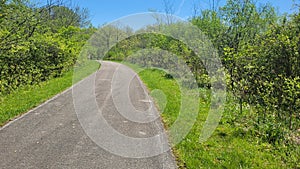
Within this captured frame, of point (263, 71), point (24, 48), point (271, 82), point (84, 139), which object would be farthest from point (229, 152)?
point (24, 48)

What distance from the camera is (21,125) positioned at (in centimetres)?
577

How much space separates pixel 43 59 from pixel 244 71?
12338mm

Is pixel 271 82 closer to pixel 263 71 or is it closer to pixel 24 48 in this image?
pixel 263 71

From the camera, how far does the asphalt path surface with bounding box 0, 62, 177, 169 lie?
399 cm

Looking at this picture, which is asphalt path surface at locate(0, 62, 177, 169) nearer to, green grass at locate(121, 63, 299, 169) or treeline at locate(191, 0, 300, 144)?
green grass at locate(121, 63, 299, 169)

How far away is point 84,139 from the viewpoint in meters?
5.04

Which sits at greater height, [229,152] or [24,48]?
[24,48]

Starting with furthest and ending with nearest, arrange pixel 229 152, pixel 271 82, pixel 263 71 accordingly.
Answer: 1. pixel 263 71
2. pixel 271 82
3. pixel 229 152

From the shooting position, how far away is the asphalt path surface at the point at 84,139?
399 cm

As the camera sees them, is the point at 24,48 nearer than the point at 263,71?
No

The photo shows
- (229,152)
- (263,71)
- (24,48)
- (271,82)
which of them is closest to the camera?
(229,152)

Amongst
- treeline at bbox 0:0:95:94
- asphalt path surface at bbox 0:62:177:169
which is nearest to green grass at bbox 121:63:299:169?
asphalt path surface at bbox 0:62:177:169

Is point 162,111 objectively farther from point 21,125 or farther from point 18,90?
point 18,90

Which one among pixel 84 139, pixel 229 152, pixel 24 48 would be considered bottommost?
pixel 84 139
